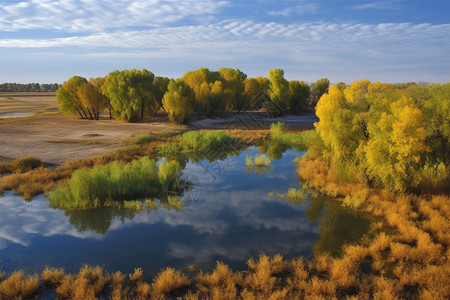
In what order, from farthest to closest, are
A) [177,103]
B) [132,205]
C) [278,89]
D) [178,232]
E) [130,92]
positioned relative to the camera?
[278,89] → [130,92] → [177,103] → [132,205] → [178,232]

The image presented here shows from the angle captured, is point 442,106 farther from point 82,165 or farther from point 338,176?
point 82,165

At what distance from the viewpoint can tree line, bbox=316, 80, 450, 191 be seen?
55.7ft

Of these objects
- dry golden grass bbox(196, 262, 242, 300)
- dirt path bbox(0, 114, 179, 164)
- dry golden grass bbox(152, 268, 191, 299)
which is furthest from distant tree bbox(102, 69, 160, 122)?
dry golden grass bbox(196, 262, 242, 300)

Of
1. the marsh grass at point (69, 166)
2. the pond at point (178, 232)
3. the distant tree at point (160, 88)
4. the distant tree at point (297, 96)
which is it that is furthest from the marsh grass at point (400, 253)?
the distant tree at point (297, 96)

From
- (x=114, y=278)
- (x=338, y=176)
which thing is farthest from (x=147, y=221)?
(x=338, y=176)

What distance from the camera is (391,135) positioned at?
57.0 feet

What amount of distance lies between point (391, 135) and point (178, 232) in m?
13.6

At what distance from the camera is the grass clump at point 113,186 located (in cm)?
1803

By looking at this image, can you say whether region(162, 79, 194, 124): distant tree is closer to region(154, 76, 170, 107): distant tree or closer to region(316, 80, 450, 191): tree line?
region(154, 76, 170, 107): distant tree

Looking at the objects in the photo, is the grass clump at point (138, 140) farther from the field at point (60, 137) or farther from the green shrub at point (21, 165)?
the green shrub at point (21, 165)

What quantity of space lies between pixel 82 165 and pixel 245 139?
975 inches

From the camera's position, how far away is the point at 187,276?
11.5 m

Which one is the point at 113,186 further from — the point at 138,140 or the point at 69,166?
Result: the point at 138,140

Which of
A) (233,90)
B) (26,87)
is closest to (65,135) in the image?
(233,90)
